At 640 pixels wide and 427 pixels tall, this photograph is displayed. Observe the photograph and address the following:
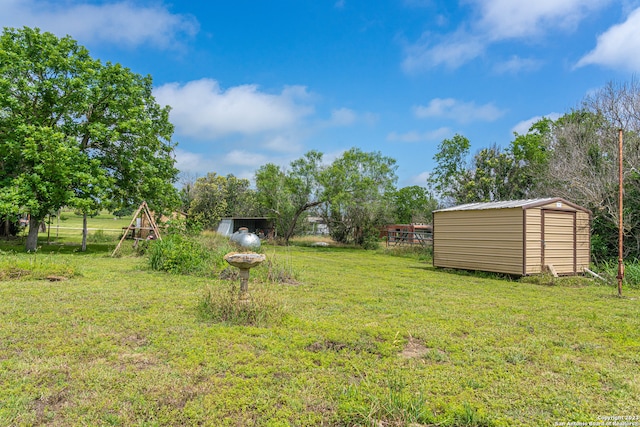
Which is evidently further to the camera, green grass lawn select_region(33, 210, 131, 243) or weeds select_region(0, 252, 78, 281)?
green grass lawn select_region(33, 210, 131, 243)

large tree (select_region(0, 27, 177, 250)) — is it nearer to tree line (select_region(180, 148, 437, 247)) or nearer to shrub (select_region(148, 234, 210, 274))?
shrub (select_region(148, 234, 210, 274))

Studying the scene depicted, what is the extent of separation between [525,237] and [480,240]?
145 centimetres

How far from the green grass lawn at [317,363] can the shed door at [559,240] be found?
12.0 ft

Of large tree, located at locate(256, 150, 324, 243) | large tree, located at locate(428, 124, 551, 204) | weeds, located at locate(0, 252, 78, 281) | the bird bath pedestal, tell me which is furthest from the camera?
large tree, located at locate(256, 150, 324, 243)

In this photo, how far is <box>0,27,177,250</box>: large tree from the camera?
12.3 m

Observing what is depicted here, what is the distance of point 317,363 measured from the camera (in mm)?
3469

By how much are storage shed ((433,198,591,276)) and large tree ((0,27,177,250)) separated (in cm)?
1211

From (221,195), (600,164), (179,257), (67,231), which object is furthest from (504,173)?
(67,231)

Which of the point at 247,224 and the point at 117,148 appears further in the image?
the point at 247,224

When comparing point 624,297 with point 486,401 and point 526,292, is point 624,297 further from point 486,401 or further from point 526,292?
point 486,401

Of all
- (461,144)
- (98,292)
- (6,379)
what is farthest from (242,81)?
(461,144)

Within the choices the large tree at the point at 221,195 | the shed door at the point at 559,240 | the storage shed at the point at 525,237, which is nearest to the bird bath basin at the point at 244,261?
the storage shed at the point at 525,237

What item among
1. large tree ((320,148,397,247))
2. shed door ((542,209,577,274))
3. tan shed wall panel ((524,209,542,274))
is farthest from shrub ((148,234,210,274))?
large tree ((320,148,397,247))

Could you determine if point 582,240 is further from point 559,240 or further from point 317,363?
point 317,363
